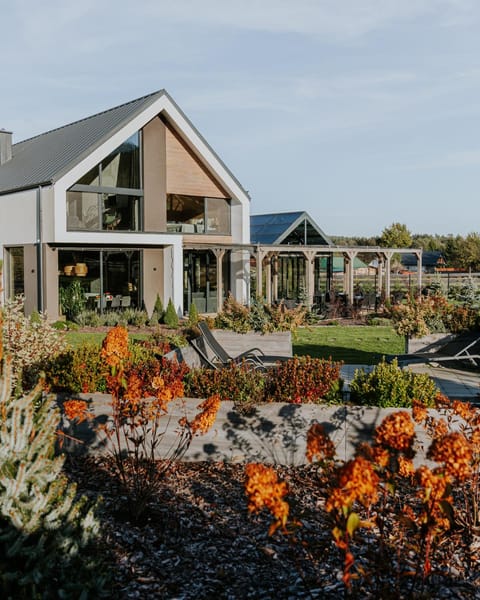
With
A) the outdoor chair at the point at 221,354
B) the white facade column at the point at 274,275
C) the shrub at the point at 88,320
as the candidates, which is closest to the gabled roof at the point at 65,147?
the white facade column at the point at 274,275

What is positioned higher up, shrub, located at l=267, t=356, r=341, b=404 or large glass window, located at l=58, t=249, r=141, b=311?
→ large glass window, located at l=58, t=249, r=141, b=311

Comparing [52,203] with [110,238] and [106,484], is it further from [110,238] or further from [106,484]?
[106,484]

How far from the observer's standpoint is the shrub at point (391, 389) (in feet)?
19.1

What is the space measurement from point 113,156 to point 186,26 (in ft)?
30.1

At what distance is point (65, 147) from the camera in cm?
2055

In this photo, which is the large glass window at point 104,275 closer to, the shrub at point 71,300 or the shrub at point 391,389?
the shrub at point 71,300

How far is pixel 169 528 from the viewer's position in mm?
4238

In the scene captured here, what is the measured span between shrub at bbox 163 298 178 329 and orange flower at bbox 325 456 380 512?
16562 mm

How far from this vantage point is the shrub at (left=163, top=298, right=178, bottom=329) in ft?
62.6

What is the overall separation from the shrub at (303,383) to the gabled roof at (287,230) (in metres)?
18.0

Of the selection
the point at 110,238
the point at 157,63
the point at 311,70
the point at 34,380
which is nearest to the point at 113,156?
the point at 110,238

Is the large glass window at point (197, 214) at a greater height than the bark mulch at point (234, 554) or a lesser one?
greater

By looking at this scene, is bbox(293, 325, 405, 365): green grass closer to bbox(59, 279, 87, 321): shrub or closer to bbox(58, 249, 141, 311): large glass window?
bbox(58, 249, 141, 311): large glass window

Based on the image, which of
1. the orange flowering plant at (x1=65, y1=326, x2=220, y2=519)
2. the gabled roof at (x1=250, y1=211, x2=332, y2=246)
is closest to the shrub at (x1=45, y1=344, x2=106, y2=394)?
the orange flowering plant at (x1=65, y1=326, x2=220, y2=519)
